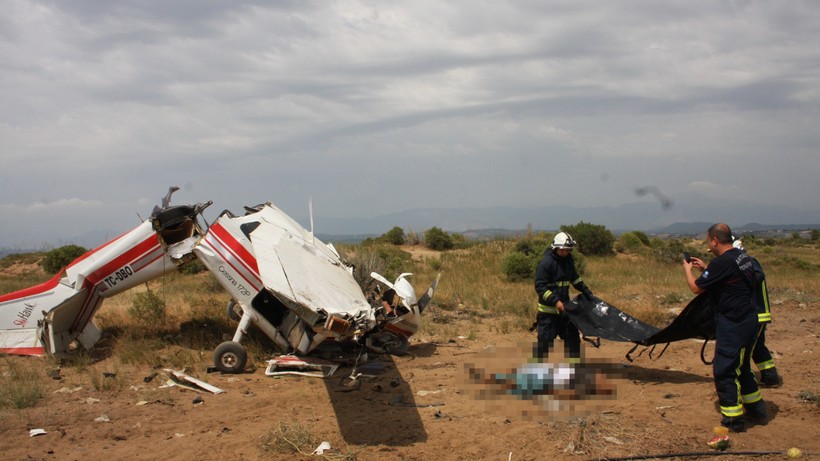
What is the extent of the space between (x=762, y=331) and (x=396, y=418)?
13.8 ft

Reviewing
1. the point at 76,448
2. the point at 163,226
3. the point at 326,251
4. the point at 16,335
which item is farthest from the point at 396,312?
the point at 16,335

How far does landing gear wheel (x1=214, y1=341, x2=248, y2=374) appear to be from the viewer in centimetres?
836

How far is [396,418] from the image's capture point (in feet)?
21.9

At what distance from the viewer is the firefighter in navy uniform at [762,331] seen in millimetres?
6105

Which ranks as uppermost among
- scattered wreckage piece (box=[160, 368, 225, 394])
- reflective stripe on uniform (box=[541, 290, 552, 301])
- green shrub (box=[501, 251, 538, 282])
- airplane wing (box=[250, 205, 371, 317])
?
airplane wing (box=[250, 205, 371, 317])

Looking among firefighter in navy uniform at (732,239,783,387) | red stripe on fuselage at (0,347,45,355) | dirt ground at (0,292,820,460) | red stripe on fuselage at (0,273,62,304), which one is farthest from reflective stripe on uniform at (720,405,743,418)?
red stripe on fuselage at (0,347,45,355)

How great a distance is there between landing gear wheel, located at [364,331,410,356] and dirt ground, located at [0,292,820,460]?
81cm

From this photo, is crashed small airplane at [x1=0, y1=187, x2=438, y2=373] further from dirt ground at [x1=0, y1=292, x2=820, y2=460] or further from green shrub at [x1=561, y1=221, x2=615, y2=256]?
green shrub at [x1=561, y1=221, x2=615, y2=256]

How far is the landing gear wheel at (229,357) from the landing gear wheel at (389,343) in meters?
2.14

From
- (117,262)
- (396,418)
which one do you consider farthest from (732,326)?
(117,262)

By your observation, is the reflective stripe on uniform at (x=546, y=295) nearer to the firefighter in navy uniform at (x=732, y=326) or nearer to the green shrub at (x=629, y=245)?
the firefighter in navy uniform at (x=732, y=326)

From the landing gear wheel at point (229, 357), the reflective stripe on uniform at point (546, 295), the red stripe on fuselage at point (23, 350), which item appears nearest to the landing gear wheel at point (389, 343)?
the landing gear wheel at point (229, 357)

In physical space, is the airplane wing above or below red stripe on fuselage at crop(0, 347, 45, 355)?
above

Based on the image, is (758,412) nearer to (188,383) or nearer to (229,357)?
(229,357)
